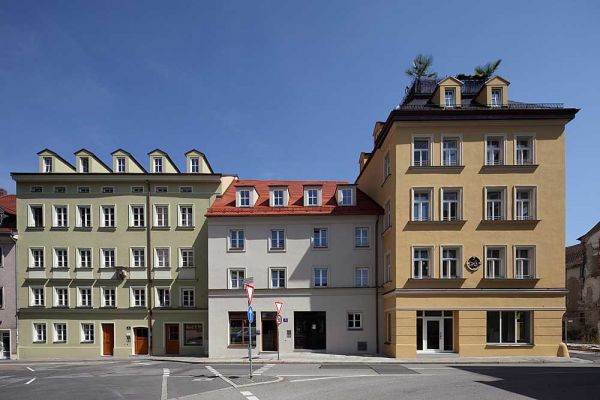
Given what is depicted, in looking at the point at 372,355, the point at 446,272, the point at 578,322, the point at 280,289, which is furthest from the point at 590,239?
the point at 280,289

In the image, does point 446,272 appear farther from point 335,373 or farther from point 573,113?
point 573,113

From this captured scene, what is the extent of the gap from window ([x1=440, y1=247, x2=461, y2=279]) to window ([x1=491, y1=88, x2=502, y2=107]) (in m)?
9.05

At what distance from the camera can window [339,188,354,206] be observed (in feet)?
101

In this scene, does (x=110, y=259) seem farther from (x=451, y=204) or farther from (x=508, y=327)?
(x=508, y=327)

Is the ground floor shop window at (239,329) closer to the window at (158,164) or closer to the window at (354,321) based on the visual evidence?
the window at (354,321)

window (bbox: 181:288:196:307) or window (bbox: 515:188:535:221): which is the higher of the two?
window (bbox: 515:188:535:221)

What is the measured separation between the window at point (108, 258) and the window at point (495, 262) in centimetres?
2505

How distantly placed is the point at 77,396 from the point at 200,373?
6.58 metres

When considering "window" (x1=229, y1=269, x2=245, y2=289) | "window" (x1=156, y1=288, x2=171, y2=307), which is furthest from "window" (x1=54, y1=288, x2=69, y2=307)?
"window" (x1=229, y1=269, x2=245, y2=289)

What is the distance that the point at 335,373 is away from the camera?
65.4 ft

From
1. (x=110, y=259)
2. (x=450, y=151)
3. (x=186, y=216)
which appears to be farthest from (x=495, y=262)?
(x=110, y=259)

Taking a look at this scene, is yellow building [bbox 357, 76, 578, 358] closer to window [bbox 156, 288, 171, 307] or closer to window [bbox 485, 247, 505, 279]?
window [bbox 485, 247, 505, 279]

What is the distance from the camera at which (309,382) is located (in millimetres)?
17391

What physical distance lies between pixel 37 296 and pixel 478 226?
3037cm
